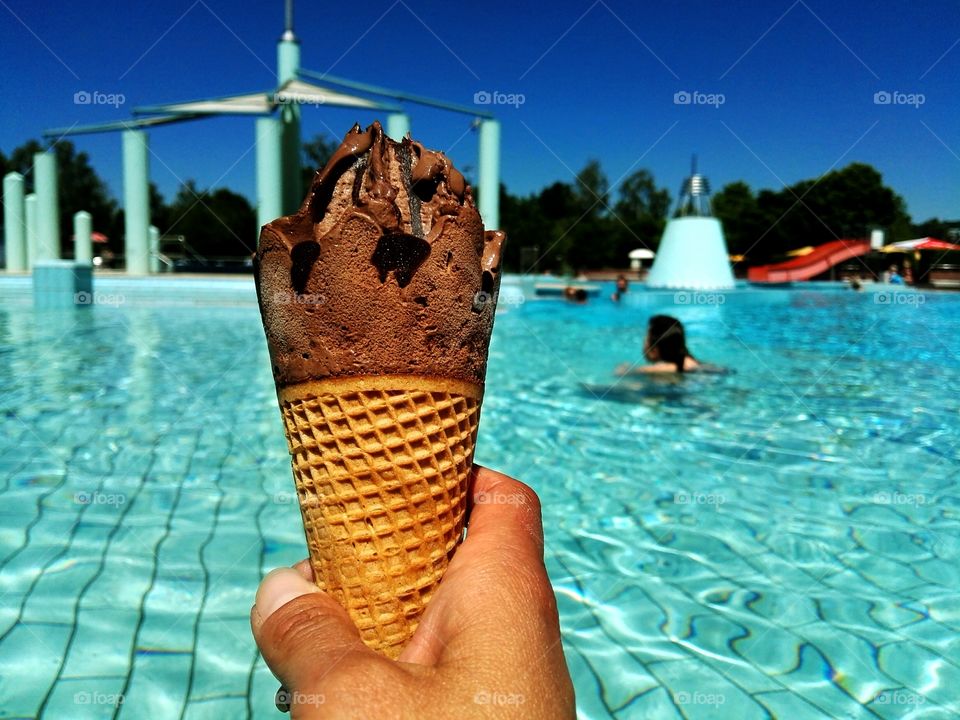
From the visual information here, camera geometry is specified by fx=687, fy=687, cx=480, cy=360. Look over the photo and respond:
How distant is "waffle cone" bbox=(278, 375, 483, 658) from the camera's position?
142 centimetres

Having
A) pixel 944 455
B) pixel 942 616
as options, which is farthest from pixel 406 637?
pixel 944 455

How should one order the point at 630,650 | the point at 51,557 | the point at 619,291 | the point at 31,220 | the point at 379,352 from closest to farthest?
the point at 379,352
the point at 630,650
the point at 51,557
the point at 619,291
the point at 31,220

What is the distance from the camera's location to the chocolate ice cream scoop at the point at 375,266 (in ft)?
4.41

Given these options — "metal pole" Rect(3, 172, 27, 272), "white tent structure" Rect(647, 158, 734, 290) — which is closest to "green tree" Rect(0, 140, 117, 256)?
"metal pole" Rect(3, 172, 27, 272)

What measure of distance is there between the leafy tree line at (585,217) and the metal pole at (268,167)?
1421cm

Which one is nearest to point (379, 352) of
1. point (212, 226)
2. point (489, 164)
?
point (489, 164)

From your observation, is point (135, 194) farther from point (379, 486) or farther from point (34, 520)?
point (379, 486)

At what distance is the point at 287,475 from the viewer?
4.59 m

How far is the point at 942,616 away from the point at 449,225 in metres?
3.00

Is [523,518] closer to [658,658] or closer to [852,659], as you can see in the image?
[658,658]

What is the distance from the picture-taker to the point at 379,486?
4.70 feet

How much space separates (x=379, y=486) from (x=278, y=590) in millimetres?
313

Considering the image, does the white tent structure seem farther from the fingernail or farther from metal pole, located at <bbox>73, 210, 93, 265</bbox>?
the fingernail

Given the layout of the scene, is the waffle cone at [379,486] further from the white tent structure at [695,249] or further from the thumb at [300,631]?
the white tent structure at [695,249]
